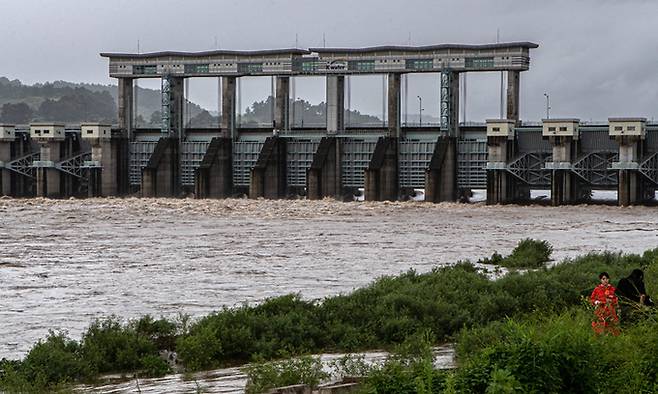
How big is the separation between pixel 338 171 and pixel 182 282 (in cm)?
4702

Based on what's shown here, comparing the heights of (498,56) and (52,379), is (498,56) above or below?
above

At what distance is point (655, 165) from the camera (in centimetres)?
7012

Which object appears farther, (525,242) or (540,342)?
(525,242)

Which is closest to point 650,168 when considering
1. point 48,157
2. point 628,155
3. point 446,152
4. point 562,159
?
point 628,155

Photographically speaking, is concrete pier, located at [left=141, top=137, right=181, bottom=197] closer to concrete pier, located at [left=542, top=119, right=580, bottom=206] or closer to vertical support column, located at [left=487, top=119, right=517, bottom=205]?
vertical support column, located at [left=487, top=119, right=517, bottom=205]

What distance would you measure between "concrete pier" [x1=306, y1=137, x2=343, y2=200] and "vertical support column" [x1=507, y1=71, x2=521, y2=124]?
11.6m

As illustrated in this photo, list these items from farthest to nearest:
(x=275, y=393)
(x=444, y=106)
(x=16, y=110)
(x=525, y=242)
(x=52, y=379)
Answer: (x=16, y=110), (x=444, y=106), (x=525, y=242), (x=52, y=379), (x=275, y=393)

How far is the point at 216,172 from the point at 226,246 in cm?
3548

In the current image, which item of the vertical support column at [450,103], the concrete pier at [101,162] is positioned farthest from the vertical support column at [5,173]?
the vertical support column at [450,103]

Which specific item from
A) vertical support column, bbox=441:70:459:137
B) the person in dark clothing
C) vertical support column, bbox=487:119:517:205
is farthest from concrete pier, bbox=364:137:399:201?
the person in dark clothing

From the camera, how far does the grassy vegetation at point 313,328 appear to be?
1789 centimetres

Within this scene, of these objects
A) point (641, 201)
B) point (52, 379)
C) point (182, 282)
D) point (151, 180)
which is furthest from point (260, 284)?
point (151, 180)

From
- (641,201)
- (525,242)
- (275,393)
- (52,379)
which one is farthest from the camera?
(641,201)

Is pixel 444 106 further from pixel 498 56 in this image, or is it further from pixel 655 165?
pixel 655 165
